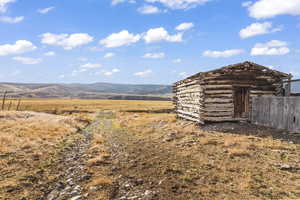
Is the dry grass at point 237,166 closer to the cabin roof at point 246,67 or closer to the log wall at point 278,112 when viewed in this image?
the log wall at point 278,112

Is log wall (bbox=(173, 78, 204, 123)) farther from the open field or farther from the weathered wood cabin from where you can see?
the open field

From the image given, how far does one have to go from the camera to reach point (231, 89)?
19.0 m

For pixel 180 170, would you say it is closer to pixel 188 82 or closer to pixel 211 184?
pixel 211 184

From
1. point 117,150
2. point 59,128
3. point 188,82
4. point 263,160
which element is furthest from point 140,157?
point 188,82

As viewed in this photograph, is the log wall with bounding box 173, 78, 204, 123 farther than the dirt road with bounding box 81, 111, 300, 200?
→ Yes

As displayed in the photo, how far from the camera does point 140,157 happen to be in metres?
10.7

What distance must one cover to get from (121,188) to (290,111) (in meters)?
11.9

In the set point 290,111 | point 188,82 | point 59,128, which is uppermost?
point 188,82

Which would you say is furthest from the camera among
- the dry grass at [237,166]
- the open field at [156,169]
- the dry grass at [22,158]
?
the dry grass at [22,158]

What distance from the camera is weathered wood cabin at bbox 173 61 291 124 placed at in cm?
Answer: 1864

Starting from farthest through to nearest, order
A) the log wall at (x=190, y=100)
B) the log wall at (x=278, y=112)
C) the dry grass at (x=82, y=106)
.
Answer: the dry grass at (x=82, y=106) < the log wall at (x=190, y=100) < the log wall at (x=278, y=112)

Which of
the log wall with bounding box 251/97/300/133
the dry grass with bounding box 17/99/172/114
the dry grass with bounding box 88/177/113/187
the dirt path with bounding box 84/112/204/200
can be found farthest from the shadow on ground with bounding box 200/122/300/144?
the dry grass with bounding box 17/99/172/114

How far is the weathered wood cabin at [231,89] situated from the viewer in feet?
61.2

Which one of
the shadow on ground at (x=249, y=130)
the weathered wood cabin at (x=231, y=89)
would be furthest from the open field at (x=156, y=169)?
the weathered wood cabin at (x=231, y=89)
